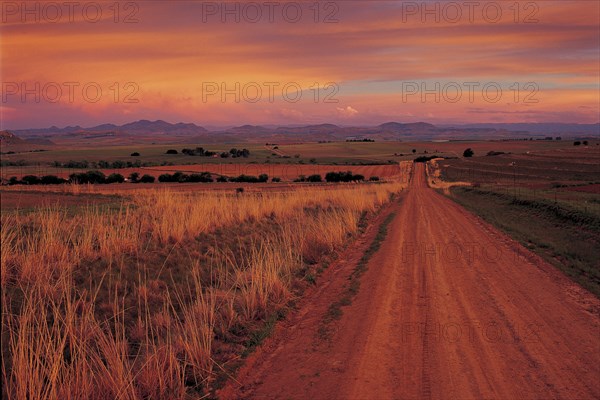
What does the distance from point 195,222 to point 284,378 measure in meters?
8.89

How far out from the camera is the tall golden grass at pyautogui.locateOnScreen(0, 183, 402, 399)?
15.2 ft

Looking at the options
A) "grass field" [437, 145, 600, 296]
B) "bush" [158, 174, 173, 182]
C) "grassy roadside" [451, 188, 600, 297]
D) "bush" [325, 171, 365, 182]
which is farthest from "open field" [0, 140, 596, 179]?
"grassy roadside" [451, 188, 600, 297]

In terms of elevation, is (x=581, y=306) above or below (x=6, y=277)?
below

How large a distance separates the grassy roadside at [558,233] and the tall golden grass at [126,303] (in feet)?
20.5

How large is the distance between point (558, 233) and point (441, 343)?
47.5ft

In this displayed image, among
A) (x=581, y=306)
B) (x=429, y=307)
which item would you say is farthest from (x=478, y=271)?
(x=429, y=307)

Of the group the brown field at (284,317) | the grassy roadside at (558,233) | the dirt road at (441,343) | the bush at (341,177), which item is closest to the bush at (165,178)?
the bush at (341,177)

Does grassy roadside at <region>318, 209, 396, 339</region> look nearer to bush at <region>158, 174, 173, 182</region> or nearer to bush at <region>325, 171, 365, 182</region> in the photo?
bush at <region>158, 174, 173, 182</region>

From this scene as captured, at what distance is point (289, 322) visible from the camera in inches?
290

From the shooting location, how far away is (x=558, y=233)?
17.9 meters

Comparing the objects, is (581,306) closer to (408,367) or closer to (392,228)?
(408,367)

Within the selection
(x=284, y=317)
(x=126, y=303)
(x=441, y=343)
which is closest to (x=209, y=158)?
(x=126, y=303)

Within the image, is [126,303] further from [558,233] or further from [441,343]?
[558,233]

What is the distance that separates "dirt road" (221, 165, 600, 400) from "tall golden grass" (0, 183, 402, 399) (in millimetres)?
779
